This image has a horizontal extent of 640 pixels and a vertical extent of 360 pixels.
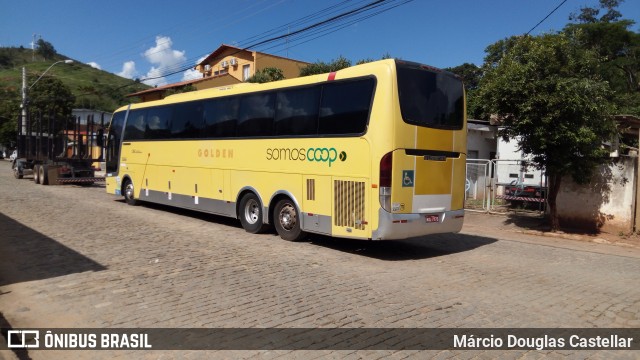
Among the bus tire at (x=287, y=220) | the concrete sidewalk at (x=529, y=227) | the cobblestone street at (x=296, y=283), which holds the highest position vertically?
the bus tire at (x=287, y=220)

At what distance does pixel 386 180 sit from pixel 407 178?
0.48 meters

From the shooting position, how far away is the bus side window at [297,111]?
918cm

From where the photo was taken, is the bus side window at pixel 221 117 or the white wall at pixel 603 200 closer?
the bus side window at pixel 221 117

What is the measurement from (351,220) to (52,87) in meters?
61.8

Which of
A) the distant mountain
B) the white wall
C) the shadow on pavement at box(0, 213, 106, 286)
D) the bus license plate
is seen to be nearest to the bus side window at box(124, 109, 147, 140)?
the shadow on pavement at box(0, 213, 106, 286)

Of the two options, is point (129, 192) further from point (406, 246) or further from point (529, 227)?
point (529, 227)

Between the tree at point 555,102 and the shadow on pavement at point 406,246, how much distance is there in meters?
2.84

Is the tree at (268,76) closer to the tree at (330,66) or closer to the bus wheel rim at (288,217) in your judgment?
the tree at (330,66)

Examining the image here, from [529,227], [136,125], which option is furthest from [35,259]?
[529,227]

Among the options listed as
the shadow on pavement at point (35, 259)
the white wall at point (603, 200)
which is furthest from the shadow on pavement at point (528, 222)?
the shadow on pavement at point (35, 259)

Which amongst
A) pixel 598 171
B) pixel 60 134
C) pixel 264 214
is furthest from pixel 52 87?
pixel 598 171

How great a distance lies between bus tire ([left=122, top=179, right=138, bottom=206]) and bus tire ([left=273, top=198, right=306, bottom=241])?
7526 mm

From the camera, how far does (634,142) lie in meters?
15.9

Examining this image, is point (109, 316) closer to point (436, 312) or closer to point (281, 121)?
point (436, 312)
